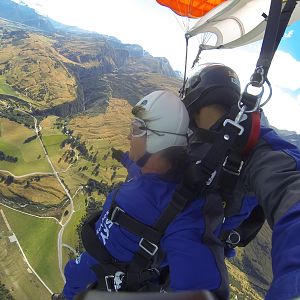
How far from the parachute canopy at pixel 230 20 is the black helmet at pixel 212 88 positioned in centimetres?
293

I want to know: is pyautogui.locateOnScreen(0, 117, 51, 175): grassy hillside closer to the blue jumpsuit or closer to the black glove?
the black glove

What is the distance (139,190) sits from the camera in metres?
2.87

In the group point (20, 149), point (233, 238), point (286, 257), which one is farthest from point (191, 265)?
point (20, 149)

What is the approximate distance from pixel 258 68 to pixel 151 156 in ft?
3.75

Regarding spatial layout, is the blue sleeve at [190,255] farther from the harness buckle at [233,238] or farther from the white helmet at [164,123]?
the harness buckle at [233,238]

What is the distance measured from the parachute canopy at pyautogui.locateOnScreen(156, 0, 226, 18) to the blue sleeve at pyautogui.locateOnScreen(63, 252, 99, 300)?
5.47m

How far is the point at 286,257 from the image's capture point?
57.9 inches

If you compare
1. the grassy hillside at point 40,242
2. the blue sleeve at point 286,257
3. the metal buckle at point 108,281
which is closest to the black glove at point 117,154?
the metal buckle at point 108,281

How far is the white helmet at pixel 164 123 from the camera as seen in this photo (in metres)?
3.00

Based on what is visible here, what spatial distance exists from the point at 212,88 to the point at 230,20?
15.2 feet

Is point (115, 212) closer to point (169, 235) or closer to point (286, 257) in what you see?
point (169, 235)

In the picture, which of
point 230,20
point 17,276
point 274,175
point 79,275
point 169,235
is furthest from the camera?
point 17,276

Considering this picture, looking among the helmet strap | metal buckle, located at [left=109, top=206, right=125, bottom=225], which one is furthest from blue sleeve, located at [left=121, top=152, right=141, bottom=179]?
metal buckle, located at [left=109, top=206, right=125, bottom=225]

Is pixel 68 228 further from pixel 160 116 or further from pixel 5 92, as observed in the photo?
pixel 5 92
